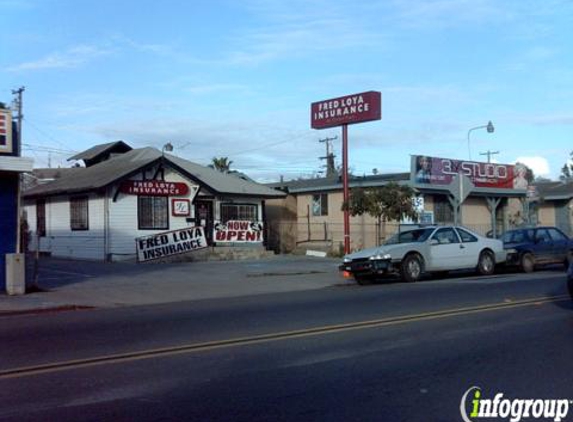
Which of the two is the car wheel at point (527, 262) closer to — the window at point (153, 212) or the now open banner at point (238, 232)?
the now open banner at point (238, 232)

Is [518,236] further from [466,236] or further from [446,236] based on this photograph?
[446,236]

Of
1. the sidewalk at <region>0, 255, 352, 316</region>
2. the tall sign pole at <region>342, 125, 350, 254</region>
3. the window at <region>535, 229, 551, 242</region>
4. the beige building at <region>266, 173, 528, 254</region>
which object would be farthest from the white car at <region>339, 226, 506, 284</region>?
the beige building at <region>266, 173, 528, 254</region>

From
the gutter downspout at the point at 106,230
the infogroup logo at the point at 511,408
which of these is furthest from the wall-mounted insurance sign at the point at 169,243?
the infogroup logo at the point at 511,408

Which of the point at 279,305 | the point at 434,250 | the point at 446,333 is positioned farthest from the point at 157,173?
the point at 446,333

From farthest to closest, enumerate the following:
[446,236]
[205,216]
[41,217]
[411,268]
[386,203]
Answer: [41,217] < [205,216] < [386,203] < [446,236] < [411,268]

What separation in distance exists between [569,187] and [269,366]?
39105mm

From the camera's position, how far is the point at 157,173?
29344 mm

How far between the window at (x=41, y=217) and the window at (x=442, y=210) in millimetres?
19493

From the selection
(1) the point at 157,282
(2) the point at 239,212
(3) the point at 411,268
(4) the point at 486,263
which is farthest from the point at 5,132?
(2) the point at 239,212

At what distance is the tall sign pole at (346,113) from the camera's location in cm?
2859

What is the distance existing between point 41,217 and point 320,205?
46.8 feet

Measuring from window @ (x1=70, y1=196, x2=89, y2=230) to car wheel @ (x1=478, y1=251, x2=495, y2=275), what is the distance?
16.2m

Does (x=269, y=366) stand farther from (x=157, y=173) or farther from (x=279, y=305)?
(x=157, y=173)

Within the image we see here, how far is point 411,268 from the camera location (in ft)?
62.9
